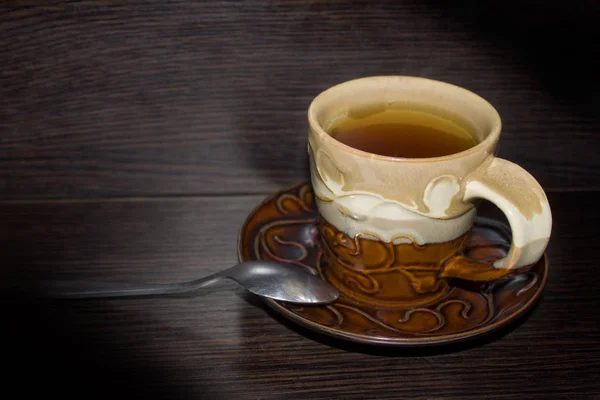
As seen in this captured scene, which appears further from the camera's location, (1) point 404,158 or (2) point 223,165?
(2) point 223,165

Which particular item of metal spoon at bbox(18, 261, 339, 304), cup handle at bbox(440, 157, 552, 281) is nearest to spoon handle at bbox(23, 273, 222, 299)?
metal spoon at bbox(18, 261, 339, 304)

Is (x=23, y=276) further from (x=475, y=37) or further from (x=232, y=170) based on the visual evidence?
(x=475, y=37)

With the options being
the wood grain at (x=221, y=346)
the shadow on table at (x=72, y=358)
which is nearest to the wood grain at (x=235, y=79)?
the wood grain at (x=221, y=346)

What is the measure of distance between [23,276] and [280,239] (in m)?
0.26

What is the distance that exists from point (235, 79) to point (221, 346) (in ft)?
1.04

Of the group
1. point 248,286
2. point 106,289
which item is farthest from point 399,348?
point 106,289

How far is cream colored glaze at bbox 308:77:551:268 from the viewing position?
47 cm

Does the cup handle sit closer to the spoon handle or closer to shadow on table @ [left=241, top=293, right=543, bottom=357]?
shadow on table @ [left=241, top=293, right=543, bottom=357]

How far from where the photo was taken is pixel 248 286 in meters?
0.54

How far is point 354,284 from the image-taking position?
56 cm

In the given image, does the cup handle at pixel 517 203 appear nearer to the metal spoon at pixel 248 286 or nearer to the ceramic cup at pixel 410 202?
the ceramic cup at pixel 410 202

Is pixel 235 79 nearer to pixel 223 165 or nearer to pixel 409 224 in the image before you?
pixel 223 165

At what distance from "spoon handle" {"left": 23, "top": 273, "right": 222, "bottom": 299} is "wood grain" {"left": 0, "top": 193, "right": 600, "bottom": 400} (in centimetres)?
1

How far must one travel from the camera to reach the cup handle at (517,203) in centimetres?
47
